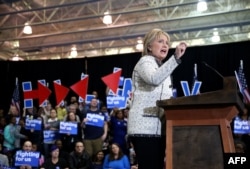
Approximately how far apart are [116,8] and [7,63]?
355cm

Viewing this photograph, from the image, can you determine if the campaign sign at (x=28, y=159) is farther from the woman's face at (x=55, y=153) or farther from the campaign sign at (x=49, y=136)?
the campaign sign at (x=49, y=136)

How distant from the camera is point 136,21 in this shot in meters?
10.6

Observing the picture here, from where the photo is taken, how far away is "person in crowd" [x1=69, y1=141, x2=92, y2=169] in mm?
6746

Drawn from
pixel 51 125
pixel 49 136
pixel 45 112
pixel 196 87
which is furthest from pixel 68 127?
pixel 196 87

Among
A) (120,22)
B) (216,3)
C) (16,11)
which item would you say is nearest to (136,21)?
(120,22)

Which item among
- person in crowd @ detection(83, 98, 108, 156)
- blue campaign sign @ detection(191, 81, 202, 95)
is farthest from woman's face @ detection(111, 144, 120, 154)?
blue campaign sign @ detection(191, 81, 202, 95)

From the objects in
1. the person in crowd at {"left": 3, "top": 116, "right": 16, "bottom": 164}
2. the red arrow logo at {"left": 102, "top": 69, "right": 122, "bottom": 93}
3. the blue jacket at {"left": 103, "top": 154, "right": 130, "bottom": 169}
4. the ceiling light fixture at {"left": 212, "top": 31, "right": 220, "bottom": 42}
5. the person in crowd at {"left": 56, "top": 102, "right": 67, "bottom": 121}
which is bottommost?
the blue jacket at {"left": 103, "top": 154, "right": 130, "bottom": 169}

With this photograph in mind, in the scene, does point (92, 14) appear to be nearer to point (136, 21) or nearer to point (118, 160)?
point (136, 21)

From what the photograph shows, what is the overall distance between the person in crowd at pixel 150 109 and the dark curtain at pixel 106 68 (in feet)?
22.0

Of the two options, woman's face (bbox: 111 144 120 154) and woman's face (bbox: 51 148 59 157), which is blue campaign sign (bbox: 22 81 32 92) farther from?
woman's face (bbox: 111 144 120 154)

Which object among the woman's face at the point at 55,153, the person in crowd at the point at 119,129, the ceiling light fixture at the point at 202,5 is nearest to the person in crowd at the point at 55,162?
the woman's face at the point at 55,153

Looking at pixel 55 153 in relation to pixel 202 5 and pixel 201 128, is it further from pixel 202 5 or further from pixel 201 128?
pixel 201 128

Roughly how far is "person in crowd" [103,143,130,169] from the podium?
5049mm

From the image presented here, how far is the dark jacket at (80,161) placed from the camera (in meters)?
6.74
